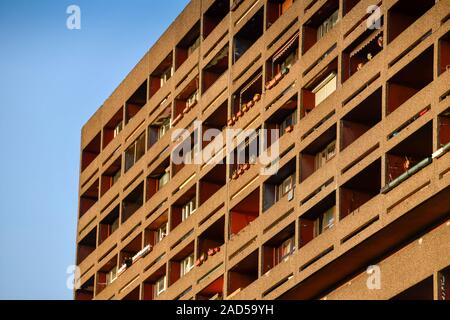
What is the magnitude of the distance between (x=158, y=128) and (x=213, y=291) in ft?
39.3

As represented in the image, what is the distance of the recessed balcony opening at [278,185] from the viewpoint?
5525cm

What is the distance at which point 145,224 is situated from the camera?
66938 millimetres

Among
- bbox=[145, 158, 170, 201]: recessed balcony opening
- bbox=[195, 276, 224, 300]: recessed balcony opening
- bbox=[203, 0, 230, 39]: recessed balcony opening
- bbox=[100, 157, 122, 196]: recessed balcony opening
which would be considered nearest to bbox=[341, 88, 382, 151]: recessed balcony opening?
bbox=[195, 276, 224, 300]: recessed balcony opening

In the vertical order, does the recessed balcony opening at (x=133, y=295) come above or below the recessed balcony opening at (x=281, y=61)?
below

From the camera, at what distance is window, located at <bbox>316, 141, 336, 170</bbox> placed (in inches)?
2088

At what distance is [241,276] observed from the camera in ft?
190

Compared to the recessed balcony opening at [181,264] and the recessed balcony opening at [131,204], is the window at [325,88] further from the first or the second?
the recessed balcony opening at [131,204]

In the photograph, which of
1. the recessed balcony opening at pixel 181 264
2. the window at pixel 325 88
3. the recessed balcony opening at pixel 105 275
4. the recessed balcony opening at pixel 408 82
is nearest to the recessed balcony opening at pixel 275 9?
the window at pixel 325 88

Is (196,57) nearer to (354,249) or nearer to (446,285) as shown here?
(354,249)

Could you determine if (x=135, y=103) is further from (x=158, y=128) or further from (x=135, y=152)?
(x=158, y=128)

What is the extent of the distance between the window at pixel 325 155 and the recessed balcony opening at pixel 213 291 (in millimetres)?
7479
